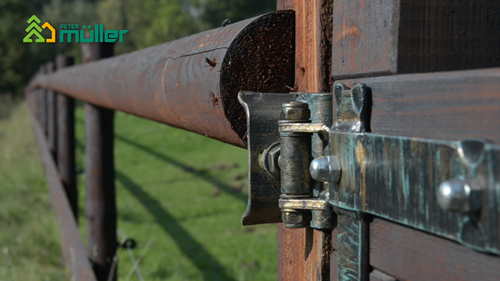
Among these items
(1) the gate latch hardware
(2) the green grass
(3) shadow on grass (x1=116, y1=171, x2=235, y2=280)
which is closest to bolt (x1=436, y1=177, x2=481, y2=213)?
(1) the gate latch hardware

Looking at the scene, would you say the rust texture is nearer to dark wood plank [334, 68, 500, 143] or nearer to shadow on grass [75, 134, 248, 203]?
dark wood plank [334, 68, 500, 143]

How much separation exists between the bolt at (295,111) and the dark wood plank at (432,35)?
0.13 metres

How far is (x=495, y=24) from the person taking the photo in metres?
0.67

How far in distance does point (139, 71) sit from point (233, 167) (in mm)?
8336

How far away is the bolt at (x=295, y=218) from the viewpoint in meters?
0.78

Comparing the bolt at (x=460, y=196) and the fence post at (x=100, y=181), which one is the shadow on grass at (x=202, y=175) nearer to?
the fence post at (x=100, y=181)

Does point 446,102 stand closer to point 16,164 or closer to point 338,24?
point 338,24

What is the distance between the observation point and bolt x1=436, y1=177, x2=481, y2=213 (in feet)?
1.56

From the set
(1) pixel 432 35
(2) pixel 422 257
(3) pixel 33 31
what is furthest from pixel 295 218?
(3) pixel 33 31

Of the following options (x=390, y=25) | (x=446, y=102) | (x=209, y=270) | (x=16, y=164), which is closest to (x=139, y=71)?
(x=390, y=25)

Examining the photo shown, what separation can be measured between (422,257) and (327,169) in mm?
175

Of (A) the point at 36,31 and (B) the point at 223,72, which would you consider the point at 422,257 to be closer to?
(B) the point at 223,72

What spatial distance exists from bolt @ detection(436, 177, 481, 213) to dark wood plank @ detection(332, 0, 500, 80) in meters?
0.21

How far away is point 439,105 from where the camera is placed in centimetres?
56
